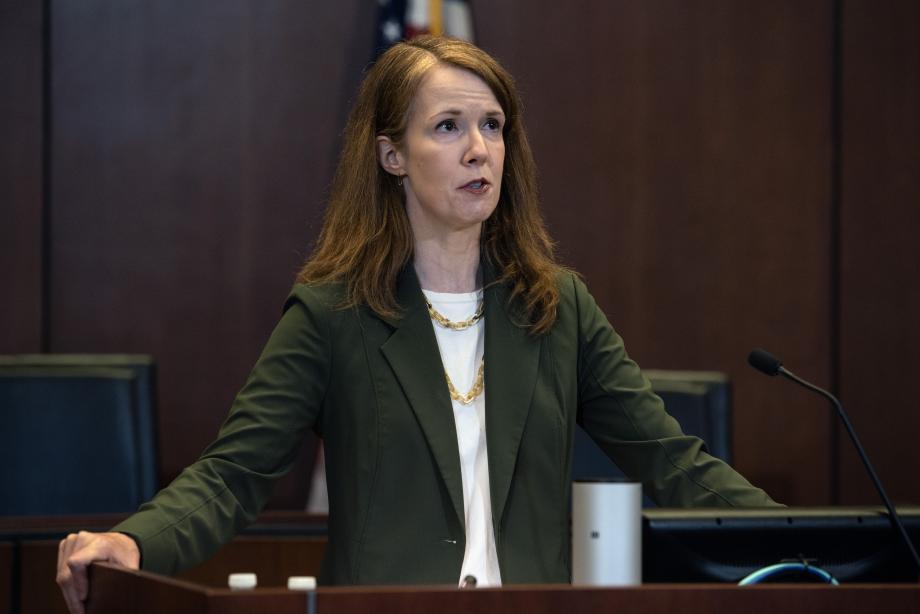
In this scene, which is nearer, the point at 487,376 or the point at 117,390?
the point at 487,376

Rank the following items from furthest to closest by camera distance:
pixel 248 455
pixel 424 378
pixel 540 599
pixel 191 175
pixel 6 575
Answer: pixel 191 175 → pixel 6 575 → pixel 424 378 → pixel 248 455 → pixel 540 599

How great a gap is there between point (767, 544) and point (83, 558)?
85 centimetres

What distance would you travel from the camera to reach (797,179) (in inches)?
179

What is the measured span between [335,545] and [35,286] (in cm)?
235

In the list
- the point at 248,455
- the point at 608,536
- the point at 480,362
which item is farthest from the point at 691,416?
the point at 608,536

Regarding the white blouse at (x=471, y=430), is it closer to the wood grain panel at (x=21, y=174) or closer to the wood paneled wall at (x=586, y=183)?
the wood paneled wall at (x=586, y=183)

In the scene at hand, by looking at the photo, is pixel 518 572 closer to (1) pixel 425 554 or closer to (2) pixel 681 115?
(1) pixel 425 554

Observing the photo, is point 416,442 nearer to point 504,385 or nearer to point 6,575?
point 504,385

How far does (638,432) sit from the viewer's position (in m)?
2.24

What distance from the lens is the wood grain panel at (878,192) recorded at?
4.55m

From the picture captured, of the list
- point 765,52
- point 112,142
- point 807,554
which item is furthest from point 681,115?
point 807,554

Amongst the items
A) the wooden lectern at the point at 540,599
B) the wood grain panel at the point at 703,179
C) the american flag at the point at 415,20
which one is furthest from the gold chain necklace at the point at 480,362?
the wood grain panel at the point at 703,179

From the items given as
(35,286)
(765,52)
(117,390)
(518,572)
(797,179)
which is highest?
(765,52)

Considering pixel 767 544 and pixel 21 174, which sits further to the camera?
pixel 21 174
